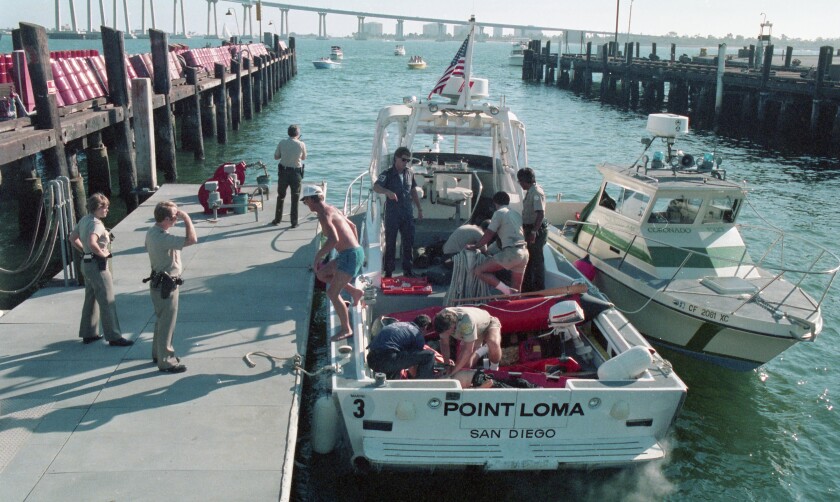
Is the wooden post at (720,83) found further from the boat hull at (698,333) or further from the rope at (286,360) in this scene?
the rope at (286,360)

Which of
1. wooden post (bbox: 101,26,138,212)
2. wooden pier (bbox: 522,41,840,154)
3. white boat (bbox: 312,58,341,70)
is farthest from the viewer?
white boat (bbox: 312,58,341,70)

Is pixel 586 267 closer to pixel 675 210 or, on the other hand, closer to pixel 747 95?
pixel 675 210

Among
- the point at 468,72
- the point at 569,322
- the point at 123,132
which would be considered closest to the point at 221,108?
the point at 123,132

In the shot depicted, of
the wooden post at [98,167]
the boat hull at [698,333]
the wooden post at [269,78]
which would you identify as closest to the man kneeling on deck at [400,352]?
the boat hull at [698,333]

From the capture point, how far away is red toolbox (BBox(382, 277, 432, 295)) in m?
8.69

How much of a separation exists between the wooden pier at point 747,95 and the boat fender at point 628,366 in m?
27.8

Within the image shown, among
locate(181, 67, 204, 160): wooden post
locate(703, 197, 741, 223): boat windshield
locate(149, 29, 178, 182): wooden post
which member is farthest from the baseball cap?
locate(181, 67, 204, 160): wooden post

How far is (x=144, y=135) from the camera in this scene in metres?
15.3

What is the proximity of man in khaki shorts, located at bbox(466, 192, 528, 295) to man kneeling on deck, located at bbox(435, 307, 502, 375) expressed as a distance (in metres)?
1.33

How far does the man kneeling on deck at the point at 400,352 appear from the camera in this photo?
6479mm

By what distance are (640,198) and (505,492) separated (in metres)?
5.34

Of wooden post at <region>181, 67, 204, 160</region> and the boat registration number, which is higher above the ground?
wooden post at <region>181, 67, 204, 160</region>

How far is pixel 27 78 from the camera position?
15.0 m

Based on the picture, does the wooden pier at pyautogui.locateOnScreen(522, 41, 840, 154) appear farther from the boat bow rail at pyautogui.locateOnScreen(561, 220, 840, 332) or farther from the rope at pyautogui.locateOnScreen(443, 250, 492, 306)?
the rope at pyautogui.locateOnScreen(443, 250, 492, 306)
